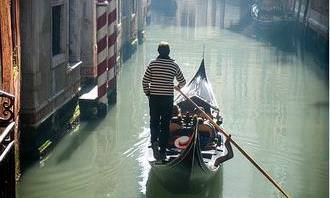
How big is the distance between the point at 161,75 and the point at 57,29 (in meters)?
2.04

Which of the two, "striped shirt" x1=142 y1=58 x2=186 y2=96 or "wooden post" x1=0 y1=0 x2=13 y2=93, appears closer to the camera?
"wooden post" x1=0 y1=0 x2=13 y2=93

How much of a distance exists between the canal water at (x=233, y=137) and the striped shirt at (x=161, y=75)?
928 mm

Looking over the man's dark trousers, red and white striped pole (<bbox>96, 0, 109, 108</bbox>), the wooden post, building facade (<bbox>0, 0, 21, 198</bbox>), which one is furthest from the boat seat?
the wooden post

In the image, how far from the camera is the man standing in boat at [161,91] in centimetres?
537

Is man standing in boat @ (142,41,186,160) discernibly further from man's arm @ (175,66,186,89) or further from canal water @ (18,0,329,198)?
canal water @ (18,0,329,198)

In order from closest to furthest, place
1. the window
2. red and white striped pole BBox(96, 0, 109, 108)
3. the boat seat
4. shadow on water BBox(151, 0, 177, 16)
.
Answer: the window, the boat seat, red and white striped pole BBox(96, 0, 109, 108), shadow on water BBox(151, 0, 177, 16)

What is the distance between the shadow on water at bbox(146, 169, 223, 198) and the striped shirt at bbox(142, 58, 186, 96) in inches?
35.2

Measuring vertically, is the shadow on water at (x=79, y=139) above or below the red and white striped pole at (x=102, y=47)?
below

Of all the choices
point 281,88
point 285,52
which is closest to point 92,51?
point 281,88

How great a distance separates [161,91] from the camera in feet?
17.7

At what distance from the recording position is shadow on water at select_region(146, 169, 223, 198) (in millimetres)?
5447

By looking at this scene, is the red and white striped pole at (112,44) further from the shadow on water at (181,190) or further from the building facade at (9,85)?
the shadow on water at (181,190)

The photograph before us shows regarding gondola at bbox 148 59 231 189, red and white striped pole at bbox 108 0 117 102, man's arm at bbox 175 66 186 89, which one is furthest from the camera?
red and white striped pole at bbox 108 0 117 102

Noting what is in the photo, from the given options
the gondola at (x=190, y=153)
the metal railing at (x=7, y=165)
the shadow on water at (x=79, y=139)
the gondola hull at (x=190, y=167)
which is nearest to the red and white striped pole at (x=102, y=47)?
the shadow on water at (x=79, y=139)
